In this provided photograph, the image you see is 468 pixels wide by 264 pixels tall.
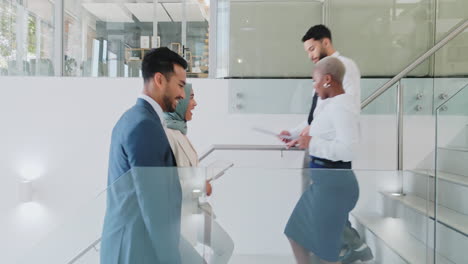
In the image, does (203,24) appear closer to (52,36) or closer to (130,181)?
(52,36)

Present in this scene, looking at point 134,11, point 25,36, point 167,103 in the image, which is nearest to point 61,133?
point 25,36

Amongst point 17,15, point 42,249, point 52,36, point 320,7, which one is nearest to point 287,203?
point 42,249

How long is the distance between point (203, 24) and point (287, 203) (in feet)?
11.5

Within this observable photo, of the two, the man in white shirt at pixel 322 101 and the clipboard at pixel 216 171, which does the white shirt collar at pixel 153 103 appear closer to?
the clipboard at pixel 216 171

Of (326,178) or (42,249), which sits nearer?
(326,178)

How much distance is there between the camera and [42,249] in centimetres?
149

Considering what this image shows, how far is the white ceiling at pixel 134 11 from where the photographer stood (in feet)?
15.3

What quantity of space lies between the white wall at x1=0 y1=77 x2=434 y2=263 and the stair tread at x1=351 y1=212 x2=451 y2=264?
2.86m

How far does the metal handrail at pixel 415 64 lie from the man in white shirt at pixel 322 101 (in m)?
0.25

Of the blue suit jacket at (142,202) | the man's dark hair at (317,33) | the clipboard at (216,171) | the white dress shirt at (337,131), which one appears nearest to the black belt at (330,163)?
the white dress shirt at (337,131)

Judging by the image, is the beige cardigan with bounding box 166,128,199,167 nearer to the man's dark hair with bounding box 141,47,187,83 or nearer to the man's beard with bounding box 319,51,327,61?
the man's dark hair with bounding box 141,47,187,83

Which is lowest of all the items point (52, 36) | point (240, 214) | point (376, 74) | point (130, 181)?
point (240, 214)

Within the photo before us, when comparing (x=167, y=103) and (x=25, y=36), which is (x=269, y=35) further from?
(x=25, y=36)

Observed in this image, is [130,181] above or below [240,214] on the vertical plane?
above
